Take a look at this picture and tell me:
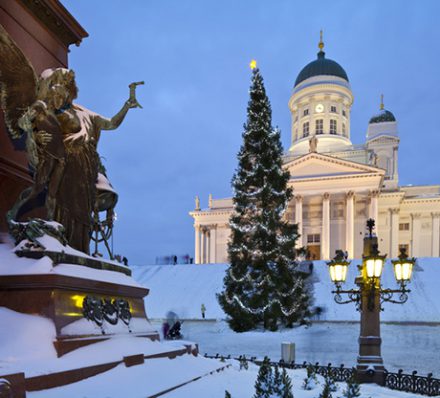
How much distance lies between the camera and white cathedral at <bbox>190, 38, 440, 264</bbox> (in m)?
49.1

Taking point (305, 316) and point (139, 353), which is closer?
point (139, 353)

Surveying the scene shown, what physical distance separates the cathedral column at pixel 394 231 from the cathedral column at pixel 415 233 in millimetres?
3440

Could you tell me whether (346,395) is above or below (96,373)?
below

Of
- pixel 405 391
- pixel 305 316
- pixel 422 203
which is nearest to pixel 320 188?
pixel 422 203

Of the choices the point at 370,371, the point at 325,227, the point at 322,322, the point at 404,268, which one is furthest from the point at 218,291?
the point at 404,268

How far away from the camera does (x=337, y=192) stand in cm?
4928

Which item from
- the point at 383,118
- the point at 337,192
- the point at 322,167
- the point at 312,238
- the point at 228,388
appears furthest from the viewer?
the point at 383,118

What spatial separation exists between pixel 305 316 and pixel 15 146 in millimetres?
20079

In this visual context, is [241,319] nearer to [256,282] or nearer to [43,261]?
[256,282]

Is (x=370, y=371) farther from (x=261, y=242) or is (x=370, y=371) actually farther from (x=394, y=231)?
(x=394, y=231)

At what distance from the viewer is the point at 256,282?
23.6 m

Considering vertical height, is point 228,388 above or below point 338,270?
below

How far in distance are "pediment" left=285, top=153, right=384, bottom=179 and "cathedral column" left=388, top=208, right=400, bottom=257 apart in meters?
8.38

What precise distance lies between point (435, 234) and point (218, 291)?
33439 millimetres
